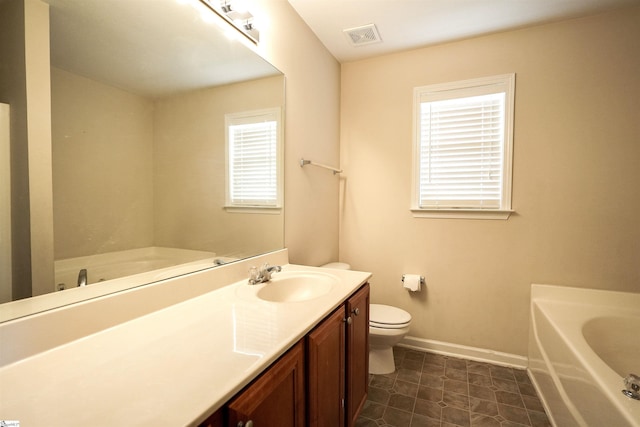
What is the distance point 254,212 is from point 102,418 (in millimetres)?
1204

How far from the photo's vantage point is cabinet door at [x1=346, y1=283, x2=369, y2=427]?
4.46ft

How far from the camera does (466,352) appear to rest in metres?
2.32

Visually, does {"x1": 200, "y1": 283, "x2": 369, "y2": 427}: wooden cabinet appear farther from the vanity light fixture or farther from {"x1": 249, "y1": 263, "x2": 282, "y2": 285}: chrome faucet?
the vanity light fixture

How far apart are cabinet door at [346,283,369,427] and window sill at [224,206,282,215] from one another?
28.0 inches

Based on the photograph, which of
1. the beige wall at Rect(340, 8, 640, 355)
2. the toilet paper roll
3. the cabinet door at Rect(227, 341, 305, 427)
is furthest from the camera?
the toilet paper roll

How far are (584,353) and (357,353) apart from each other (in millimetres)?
1061

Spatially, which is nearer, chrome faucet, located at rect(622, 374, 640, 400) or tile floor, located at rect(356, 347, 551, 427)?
chrome faucet, located at rect(622, 374, 640, 400)

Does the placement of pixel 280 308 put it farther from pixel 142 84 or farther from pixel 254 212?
pixel 142 84

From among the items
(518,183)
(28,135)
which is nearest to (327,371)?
(28,135)

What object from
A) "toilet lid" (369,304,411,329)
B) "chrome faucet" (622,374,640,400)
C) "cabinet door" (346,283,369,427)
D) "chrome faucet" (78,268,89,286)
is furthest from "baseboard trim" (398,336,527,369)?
"chrome faucet" (78,268,89,286)

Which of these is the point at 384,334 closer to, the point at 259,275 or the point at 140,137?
the point at 259,275

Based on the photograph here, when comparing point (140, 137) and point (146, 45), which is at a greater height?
point (146, 45)

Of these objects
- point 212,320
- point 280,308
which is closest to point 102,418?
point 212,320

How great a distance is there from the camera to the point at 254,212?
1663 millimetres
